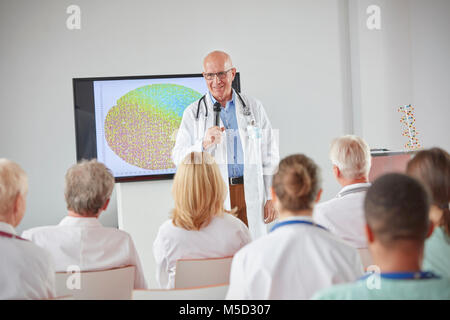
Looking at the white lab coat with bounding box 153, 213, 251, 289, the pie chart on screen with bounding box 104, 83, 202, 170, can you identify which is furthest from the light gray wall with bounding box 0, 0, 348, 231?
the white lab coat with bounding box 153, 213, 251, 289

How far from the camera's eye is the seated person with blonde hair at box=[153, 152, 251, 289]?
6.97 feet

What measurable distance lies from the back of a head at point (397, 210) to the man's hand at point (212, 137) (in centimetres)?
237

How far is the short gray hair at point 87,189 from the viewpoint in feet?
6.58

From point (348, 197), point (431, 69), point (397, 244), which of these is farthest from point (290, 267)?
point (431, 69)

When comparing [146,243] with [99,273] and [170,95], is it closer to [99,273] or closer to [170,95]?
[170,95]

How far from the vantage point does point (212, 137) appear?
3510mm

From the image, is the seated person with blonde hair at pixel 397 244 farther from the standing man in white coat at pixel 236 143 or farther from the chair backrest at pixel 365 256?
the standing man in white coat at pixel 236 143

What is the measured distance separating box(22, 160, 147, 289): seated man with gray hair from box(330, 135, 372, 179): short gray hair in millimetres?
1171

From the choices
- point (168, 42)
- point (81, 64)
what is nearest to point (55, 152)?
point (81, 64)

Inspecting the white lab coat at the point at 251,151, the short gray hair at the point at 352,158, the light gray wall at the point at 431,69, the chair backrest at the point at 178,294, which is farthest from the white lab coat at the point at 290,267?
the light gray wall at the point at 431,69

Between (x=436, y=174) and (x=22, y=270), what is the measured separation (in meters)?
1.46

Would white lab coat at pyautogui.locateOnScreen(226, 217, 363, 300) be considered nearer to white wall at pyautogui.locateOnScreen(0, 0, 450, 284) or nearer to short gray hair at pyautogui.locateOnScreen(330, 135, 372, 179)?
short gray hair at pyautogui.locateOnScreen(330, 135, 372, 179)

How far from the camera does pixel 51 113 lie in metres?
4.72
